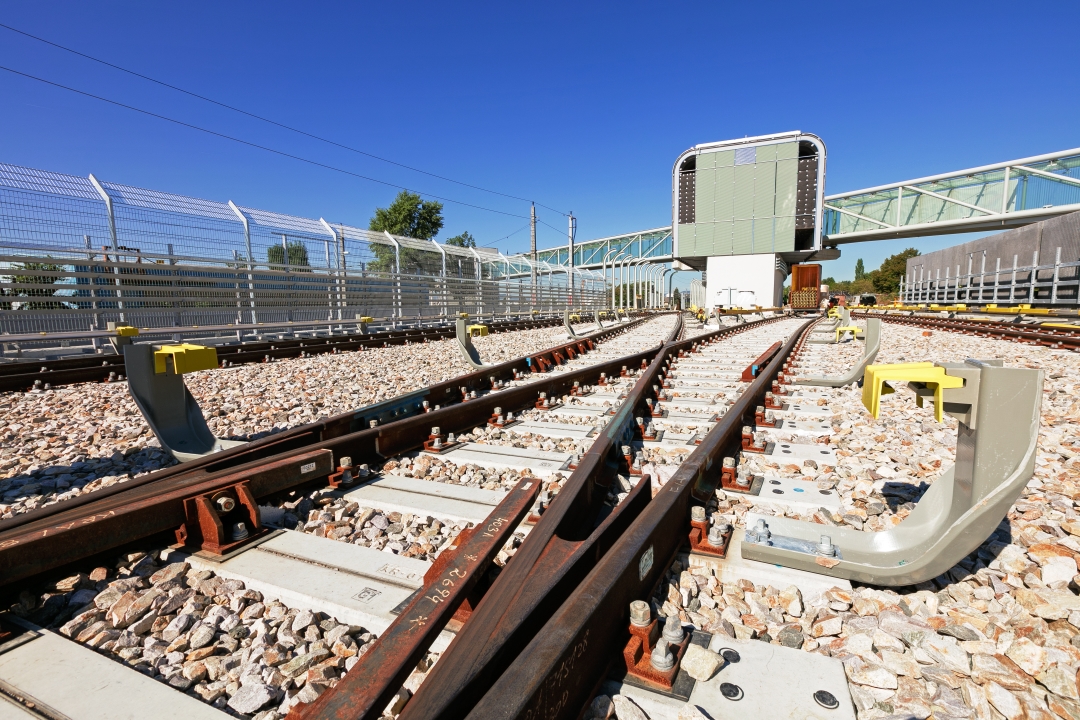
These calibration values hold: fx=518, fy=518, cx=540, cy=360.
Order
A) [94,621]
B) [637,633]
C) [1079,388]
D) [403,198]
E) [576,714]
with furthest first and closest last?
1. [403,198]
2. [1079,388]
3. [94,621]
4. [637,633]
5. [576,714]

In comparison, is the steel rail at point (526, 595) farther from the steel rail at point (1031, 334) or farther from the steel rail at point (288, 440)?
the steel rail at point (1031, 334)

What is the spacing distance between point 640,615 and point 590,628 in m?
0.22

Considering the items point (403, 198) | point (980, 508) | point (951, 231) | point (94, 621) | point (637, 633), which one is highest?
point (403, 198)

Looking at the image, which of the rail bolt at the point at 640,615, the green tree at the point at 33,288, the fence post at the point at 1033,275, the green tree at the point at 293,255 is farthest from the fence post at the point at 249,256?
the fence post at the point at 1033,275

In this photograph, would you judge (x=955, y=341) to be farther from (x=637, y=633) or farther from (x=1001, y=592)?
(x=637, y=633)

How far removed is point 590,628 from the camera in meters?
1.22

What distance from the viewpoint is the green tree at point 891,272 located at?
72125 millimetres

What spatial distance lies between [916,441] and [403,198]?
47.7 metres

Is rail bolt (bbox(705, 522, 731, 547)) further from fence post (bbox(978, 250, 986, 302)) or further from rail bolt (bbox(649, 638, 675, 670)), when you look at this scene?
fence post (bbox(978, 250, 986, 302))

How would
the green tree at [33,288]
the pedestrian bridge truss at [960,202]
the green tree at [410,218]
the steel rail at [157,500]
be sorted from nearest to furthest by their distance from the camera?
the steel rail at [157,500] → the green tree at [33,288] → the pedestrian bridge truss at [960,202] → the green tree at [410,218]

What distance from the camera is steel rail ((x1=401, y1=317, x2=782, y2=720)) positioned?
3.59ft

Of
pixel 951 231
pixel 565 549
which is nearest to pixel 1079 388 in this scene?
pixel 565 549

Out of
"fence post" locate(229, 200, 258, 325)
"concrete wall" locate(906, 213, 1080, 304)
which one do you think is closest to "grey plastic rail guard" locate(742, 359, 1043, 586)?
"fence post" locate(229, 200, 258, 325)

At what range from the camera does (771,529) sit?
2018mm
